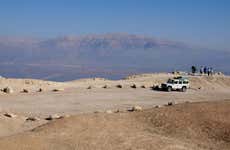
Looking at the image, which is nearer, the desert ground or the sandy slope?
the sandy slope

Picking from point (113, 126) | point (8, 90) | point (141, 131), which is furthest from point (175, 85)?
point (141, 131)

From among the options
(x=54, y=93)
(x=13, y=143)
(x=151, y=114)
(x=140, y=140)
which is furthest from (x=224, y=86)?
(x=13, y=143)

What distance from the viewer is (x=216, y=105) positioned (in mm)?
25656

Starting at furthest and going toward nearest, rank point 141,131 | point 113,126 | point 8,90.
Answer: point 8,90 < point 113,126 < point 141,131

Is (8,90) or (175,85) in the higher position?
(175,85)

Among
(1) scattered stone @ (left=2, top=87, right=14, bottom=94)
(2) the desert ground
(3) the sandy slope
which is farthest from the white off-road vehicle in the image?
(3) the sandy slope

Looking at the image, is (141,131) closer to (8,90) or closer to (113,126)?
(113,126)

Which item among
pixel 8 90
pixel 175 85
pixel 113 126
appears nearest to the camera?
pixel 113 126

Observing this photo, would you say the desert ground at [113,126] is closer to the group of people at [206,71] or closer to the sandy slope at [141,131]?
the sandy slope at [141,131]

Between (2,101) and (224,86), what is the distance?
96.9 feet

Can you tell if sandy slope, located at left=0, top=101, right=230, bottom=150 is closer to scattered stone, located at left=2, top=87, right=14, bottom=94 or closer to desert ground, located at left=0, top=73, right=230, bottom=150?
desert ground, located at left=0, top=73, right=230, bottom=150

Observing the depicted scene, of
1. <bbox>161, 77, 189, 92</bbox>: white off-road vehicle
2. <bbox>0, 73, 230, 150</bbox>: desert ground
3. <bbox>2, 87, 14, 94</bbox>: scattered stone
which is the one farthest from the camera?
<bbox>161, 77, 189, 92</bbox>: white off-road vehicle

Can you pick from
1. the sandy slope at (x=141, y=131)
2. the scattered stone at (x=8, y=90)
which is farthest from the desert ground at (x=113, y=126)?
the scattered stone at (x=8, y=90)

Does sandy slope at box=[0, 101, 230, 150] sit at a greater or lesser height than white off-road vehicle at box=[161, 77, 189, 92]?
lesser
